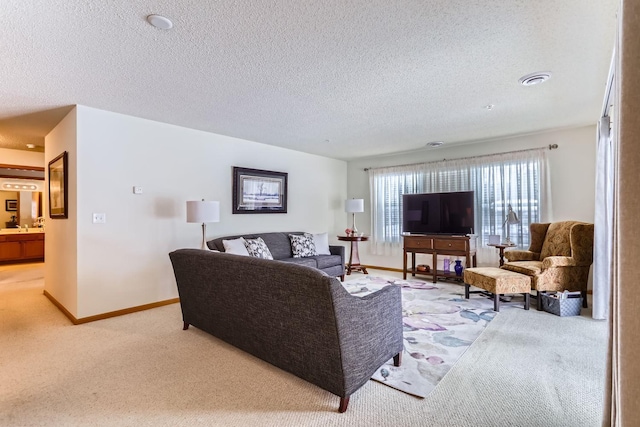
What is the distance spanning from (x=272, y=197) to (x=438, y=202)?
9.34ft

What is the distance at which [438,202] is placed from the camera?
535 centimetres

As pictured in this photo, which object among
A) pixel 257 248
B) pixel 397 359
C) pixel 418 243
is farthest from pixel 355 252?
pixel 397 359

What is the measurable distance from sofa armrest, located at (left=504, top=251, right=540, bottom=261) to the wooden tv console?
0.53m

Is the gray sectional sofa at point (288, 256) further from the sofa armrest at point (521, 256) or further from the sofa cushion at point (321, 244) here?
the sofa armrest at point (521, 256)

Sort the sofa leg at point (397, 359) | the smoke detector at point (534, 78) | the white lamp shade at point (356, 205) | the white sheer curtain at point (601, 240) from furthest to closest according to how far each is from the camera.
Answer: the white lamp shade at point (356, 205), the white sheer curtain at point (601, 240), the smoke detector at point (534, 78), the sofa leg at point (397, 359)

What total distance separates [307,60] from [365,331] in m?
2.01

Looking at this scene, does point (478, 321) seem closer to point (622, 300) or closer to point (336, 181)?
point (622, 300)

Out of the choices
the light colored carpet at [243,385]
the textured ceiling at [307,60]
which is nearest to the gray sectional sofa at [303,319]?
the light colored carpet at [243,385]

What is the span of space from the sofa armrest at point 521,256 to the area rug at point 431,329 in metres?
0.73

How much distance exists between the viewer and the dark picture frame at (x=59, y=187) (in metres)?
3.61

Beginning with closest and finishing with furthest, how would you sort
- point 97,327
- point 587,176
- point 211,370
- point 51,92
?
1. point 211,370
2. point 51,92
3. point 97,327
4. point 587,176

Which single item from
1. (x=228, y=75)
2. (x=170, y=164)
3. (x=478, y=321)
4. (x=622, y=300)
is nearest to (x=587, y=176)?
(x=478, y=321)

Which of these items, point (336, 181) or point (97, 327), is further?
point (336, 181)

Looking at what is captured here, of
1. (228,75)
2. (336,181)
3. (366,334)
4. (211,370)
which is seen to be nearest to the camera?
(366,334)
